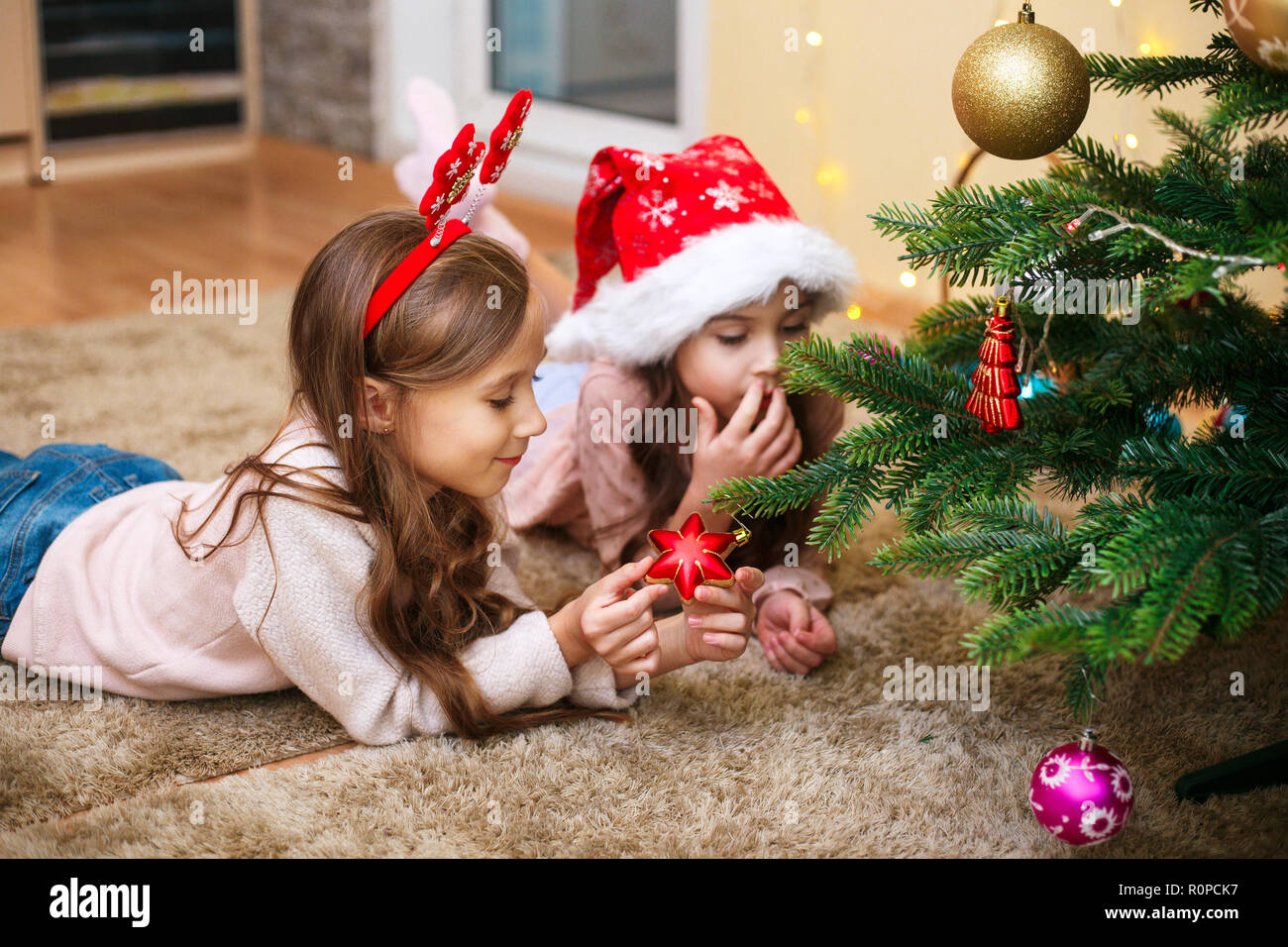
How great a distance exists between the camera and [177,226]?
320 cm

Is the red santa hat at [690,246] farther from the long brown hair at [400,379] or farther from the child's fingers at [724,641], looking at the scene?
the child's fingers at [724,641]

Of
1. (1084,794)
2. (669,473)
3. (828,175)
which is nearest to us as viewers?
(1084,794)

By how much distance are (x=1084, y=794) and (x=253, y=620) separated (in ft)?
2.29

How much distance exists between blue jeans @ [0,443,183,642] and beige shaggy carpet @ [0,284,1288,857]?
0.46 feet

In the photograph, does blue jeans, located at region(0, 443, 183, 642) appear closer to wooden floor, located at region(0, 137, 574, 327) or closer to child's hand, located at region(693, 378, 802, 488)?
child's hand, located at region(693, 378, 802, 488)

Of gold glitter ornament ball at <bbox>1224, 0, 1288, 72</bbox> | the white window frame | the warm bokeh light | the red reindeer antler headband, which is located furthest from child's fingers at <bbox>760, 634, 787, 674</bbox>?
the white window frame

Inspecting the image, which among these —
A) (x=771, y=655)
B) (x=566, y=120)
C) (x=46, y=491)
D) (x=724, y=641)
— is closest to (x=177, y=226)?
(x=566, y=120)

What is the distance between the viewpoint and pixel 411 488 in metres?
1.14

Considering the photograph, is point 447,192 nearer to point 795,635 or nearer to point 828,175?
point 795,635

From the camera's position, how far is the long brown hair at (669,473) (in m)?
1.45

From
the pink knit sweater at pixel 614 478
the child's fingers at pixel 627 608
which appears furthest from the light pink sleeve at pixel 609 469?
the child's fingers at pixel 627 608

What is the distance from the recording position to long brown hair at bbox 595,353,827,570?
1445 millimetres

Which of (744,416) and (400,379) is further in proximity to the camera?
(744,416)

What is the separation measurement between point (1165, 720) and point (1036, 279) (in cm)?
47
